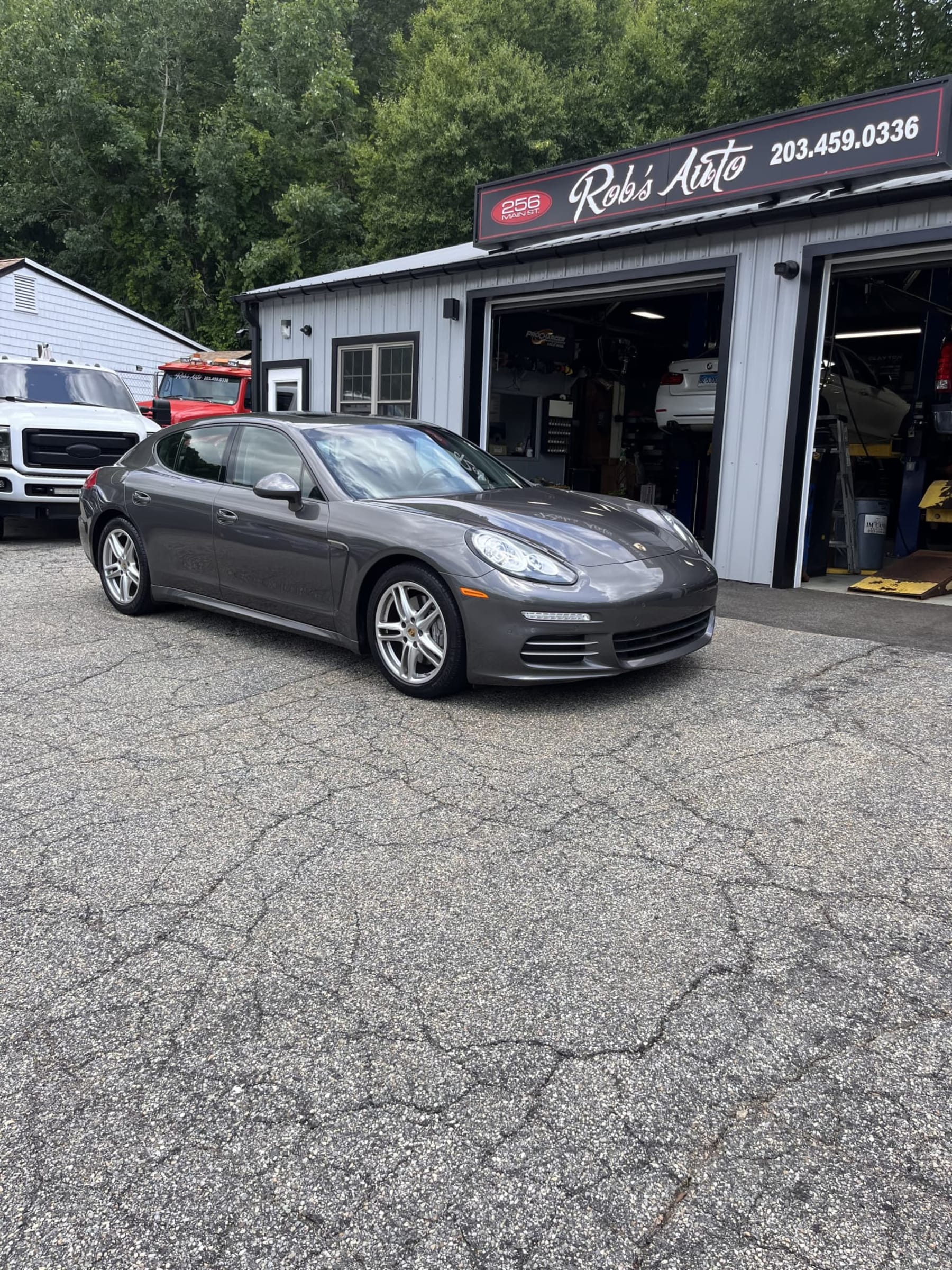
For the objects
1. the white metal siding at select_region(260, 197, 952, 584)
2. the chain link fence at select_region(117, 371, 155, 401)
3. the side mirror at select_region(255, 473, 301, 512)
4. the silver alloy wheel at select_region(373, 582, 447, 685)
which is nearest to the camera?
the silver alloy wheel at select_region(373, 582, 447, 685)

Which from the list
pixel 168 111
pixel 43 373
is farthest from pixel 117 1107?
pixel 168 111

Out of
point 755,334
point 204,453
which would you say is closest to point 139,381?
point 755,334

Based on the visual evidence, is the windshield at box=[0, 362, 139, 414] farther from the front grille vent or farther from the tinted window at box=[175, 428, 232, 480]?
the front grille vent

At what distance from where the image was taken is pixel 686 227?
343 inches

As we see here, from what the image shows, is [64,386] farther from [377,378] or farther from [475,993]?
[475,993]

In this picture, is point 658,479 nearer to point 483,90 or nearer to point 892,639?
point 892,639

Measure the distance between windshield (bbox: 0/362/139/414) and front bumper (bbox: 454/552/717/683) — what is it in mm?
8791

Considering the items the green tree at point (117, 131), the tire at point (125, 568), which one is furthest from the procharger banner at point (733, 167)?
the green tree at point (117, 131)

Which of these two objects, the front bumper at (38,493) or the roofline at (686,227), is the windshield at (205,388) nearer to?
the roofline at (686,227)

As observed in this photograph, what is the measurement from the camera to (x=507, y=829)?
3262mm

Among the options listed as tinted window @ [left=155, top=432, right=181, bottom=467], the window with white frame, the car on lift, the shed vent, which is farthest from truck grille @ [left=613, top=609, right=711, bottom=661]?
the shed vent

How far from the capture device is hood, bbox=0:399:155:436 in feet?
33.6

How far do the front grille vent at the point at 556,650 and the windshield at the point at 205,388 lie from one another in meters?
14.6

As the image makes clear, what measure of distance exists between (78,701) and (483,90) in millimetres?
26936
